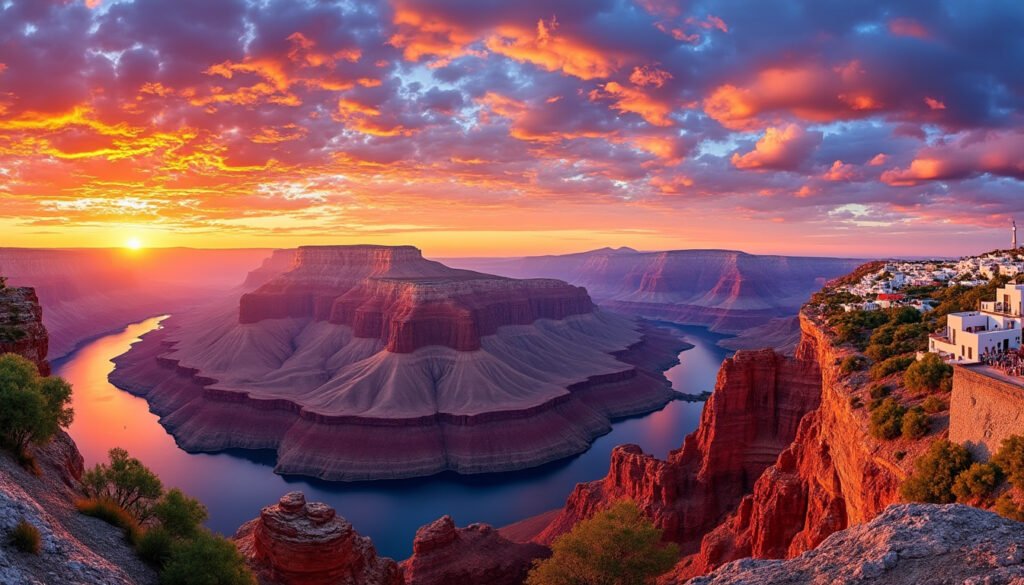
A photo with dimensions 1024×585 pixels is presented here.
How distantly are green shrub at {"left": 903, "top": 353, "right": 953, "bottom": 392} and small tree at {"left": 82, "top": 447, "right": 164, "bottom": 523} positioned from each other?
113 feet

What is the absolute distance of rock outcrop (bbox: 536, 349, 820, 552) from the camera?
41062 mm

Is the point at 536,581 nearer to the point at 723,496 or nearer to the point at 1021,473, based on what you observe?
the point at 723,496

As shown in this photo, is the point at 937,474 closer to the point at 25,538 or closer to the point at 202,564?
the point at 202,564

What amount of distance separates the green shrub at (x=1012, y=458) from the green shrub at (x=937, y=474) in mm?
1161

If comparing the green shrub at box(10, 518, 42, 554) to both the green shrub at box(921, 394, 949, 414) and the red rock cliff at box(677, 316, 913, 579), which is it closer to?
the red rock cliff at box(677, 316, 913, 579)

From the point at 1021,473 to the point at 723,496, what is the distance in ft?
89.1

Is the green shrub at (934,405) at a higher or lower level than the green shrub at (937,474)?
higher

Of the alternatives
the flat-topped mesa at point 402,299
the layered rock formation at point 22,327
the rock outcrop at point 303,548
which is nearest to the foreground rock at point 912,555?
the rock outcrop at point 303,548

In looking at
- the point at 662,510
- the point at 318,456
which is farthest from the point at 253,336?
the point at 662,510

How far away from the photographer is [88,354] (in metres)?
167

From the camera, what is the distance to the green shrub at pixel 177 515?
76.0ft

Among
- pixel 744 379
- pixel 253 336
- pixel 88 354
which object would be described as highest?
pixel 744 379

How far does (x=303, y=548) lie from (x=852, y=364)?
1247 inches

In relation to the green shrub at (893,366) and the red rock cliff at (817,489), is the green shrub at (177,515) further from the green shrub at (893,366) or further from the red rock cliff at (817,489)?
the green shrub at (893,366)
